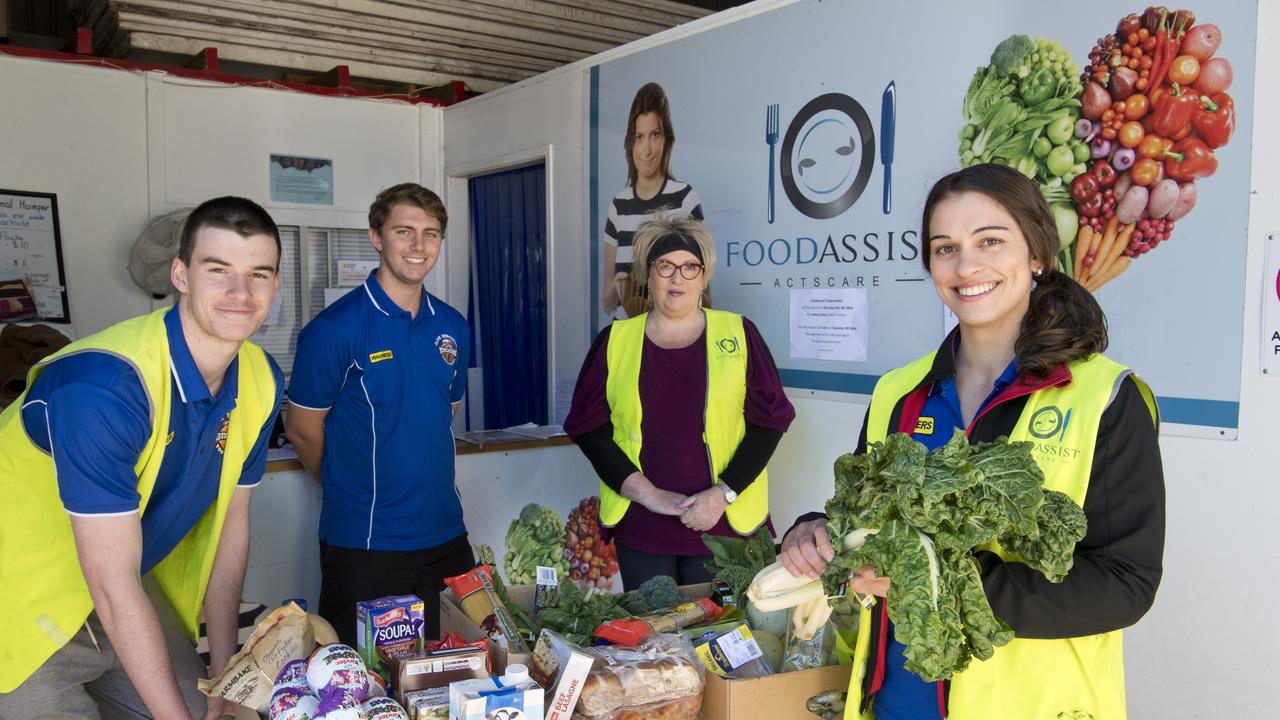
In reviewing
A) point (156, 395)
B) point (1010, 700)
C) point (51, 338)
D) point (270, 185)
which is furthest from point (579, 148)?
point (1010, 700)

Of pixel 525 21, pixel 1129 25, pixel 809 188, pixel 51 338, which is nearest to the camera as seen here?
pixel 1129 25

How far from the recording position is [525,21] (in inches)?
219

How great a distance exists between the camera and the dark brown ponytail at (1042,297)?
1.58 metres

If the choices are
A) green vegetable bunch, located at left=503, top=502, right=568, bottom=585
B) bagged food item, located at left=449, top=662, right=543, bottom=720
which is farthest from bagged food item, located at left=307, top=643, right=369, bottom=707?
green vegetable bunch, located at left=503, top=502, right=568, bottom=585

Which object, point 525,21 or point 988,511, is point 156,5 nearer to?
point 525,21

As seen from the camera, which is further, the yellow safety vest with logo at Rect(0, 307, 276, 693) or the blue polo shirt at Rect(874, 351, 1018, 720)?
the yellow safety vest with logo at Rect(0, 307, 276, 693)

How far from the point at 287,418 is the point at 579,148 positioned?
2306 millimetres

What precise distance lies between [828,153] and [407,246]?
5.27 ft

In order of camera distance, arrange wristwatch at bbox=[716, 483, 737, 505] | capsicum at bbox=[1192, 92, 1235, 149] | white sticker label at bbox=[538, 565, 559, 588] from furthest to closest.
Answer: wristwatch at bbox=[716, 483, 737, 505], capsicum at bbox=[1192, 92, 1235, 149], white sticker label at bbox=[538, 565, 559, 588]

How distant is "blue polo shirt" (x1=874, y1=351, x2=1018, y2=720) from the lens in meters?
1.66

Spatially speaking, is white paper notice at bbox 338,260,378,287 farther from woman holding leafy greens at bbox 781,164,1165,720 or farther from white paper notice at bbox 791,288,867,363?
woman holding leafy greens at bbox 781,164,1165,720

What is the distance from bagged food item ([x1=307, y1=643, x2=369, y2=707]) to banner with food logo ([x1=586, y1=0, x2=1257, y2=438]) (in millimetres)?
2298

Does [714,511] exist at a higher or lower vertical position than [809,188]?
lower

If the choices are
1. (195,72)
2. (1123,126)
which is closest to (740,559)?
(1123,126)
